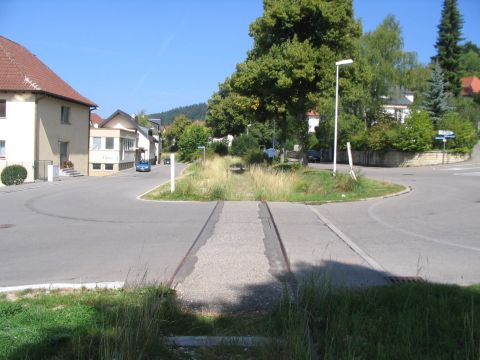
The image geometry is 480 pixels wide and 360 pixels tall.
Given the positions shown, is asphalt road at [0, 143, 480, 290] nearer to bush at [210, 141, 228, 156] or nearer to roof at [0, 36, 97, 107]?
roof at [0, 36, 97, 107]

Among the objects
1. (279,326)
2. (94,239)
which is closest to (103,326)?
(279,326)

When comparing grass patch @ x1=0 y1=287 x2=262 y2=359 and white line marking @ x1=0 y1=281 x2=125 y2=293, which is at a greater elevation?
grass patch @ x1=0 y1=287 x2=262 y2=359

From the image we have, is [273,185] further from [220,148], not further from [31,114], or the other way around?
[220,148]

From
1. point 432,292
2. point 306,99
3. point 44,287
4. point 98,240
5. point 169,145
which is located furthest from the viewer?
point 169,145

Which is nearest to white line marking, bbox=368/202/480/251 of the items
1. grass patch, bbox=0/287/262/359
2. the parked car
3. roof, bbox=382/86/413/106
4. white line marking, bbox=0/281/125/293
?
grass patch, bbox=0/287/262/359

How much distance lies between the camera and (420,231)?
11.2 meters

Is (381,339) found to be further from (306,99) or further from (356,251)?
(306,99)

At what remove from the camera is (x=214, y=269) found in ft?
24.0

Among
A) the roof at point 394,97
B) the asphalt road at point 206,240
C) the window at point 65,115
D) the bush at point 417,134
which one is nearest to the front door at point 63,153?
the window at point 65,115

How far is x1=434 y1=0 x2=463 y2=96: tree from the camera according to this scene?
2662 inches

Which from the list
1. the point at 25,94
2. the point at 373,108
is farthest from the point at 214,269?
the point at 373,108

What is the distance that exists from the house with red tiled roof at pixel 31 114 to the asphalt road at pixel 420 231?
27.2 metres

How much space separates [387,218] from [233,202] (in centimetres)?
630

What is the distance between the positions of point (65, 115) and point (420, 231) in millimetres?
37336
